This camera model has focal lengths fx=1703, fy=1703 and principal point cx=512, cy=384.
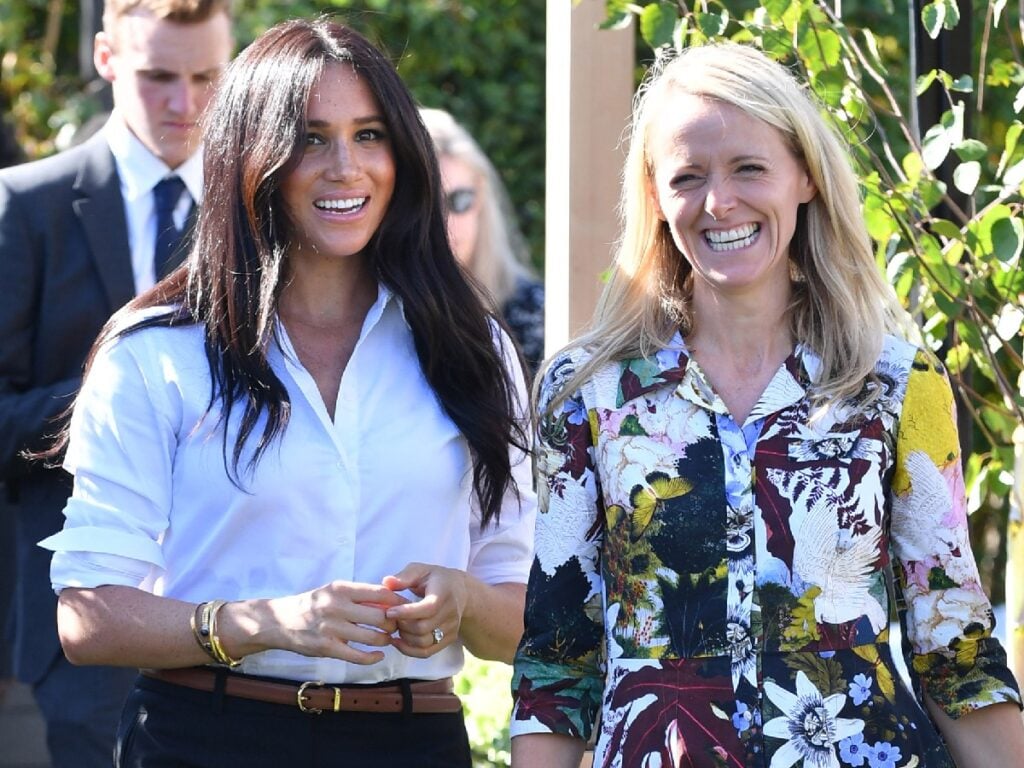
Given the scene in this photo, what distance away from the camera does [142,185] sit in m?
4.00

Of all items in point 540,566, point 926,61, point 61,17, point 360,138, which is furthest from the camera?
point 61,17

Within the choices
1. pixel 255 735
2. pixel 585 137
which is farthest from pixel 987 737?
pixel 585 137

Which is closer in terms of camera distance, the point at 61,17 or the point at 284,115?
the point at 284,115

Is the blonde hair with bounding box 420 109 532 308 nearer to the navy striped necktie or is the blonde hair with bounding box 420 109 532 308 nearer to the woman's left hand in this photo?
the navy striped necktie

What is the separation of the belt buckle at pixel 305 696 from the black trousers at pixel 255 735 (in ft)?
0.03

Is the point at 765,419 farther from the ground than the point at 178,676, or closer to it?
farther from the ground

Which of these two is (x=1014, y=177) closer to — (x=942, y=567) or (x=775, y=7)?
(x=775, y=7)

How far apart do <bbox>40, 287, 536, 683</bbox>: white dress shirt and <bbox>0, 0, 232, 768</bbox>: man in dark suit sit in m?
0.87

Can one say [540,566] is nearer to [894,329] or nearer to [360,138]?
[894,329]

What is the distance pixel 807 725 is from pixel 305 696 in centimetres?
80

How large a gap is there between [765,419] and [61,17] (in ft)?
32.4

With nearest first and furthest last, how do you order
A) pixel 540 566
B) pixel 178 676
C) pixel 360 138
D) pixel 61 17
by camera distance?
pixel 540 566 < pixel 178 676 < pixel 360 138 < pixel 61 17

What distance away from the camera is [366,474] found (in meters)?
2.69

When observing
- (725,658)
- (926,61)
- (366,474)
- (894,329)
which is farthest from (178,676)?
(926,61)
